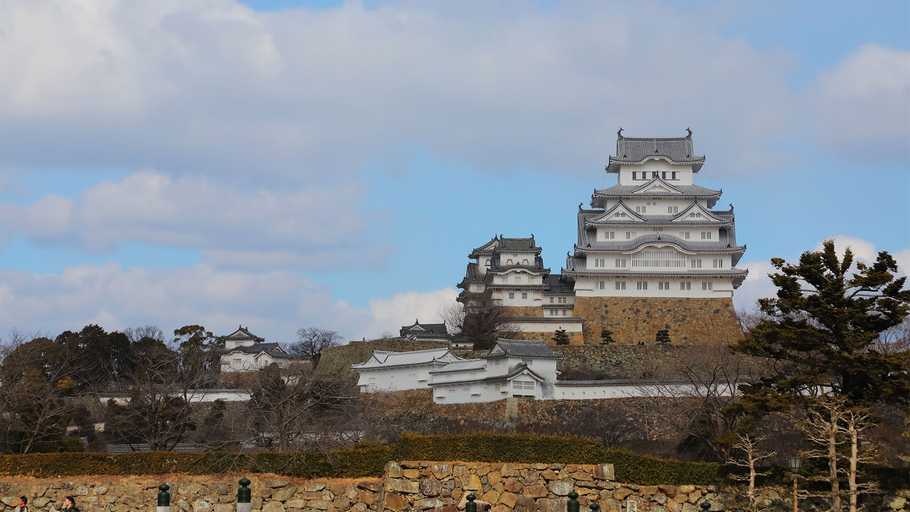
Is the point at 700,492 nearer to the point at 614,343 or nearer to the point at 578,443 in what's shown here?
the point at 578,443

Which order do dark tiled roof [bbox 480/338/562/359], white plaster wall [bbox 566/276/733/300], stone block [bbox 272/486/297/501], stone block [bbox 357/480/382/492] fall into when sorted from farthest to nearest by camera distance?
white plaster wall [bbox 566/276/733/300] < dark tiled roof [bbox 480/338/562/359] < stone block [bbox 272/486/297/501] < stone block [bbox 357/480/382/492]

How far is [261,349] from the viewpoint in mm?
55031

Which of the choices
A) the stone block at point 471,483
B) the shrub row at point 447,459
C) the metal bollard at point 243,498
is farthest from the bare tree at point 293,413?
the metal bollard at point 243,498

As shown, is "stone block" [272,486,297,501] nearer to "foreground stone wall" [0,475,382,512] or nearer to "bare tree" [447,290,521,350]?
"foreground stone wall" [0,475,382,512]

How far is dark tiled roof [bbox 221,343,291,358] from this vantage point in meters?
54.3

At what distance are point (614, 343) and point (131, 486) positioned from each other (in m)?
28.0

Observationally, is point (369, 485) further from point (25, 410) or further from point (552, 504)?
point (25, 410)

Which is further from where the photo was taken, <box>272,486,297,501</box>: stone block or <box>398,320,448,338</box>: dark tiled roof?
<box>398,320,448,338</box>: dark tiled roof

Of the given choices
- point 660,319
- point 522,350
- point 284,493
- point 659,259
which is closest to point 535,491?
point 284,493

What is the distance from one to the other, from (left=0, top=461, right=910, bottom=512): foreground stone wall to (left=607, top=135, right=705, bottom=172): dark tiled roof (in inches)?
1395

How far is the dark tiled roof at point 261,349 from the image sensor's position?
178 ft

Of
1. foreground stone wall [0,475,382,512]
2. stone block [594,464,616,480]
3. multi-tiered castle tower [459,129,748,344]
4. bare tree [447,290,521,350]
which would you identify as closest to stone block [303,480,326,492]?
foreground stone wall [0,475,382,512]

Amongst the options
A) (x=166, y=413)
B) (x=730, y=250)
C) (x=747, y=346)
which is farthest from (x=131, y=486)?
(x=730, y=250)

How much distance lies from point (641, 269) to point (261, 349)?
2270cm
